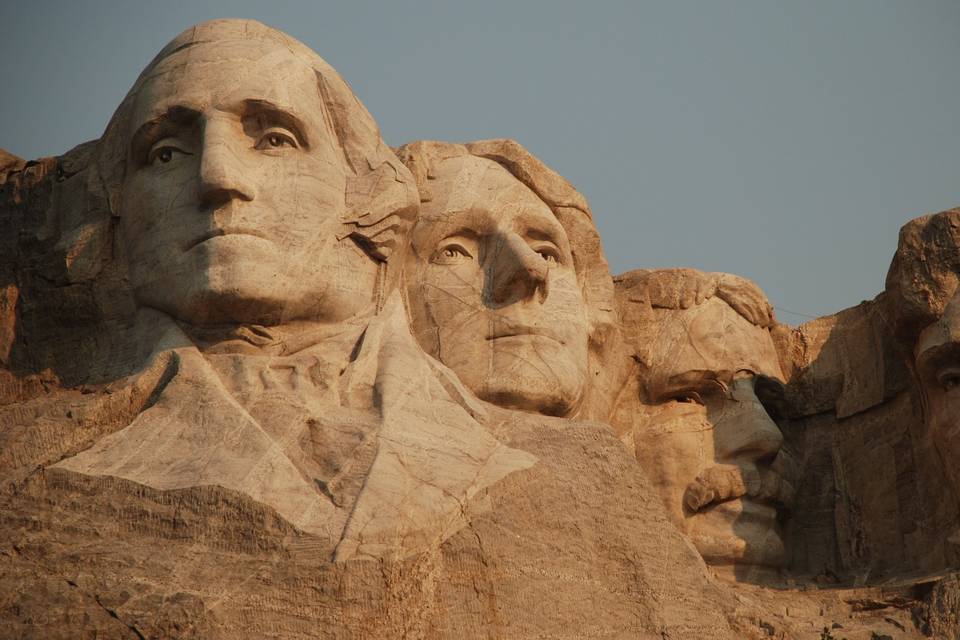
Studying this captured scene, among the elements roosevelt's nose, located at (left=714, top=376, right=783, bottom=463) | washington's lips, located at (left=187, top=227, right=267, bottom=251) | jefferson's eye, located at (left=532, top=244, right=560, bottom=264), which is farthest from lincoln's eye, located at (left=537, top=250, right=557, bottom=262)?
washington's lips, located at (left=187, top=227, right=267, bottom=251)

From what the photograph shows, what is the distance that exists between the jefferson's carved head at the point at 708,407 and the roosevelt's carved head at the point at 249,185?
9.05ft

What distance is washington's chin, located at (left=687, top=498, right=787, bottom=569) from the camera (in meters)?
15.8

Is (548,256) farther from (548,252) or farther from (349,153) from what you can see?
(349,153)

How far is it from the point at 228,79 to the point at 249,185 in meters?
0.76

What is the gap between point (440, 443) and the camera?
13.4 meters

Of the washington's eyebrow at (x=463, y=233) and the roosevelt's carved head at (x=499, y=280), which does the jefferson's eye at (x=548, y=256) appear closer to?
the roosevelt's carved head at (x=499, y=280)

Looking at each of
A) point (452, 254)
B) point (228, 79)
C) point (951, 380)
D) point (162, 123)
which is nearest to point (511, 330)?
point (452, 254)

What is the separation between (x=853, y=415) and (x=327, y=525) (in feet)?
18.5

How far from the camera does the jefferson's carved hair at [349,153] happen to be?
14.5m

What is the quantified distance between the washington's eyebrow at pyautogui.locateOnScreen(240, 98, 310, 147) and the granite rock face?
16 mm

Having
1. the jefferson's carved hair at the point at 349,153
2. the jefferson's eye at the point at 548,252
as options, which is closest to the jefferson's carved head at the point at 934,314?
the jefferson's eye at the point at 548,252

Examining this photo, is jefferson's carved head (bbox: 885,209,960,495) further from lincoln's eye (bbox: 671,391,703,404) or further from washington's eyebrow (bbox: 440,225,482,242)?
washington's eyebrow (bbox: 440,225,482,242)

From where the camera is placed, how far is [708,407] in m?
16.7

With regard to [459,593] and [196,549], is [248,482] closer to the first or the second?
[196,549]
